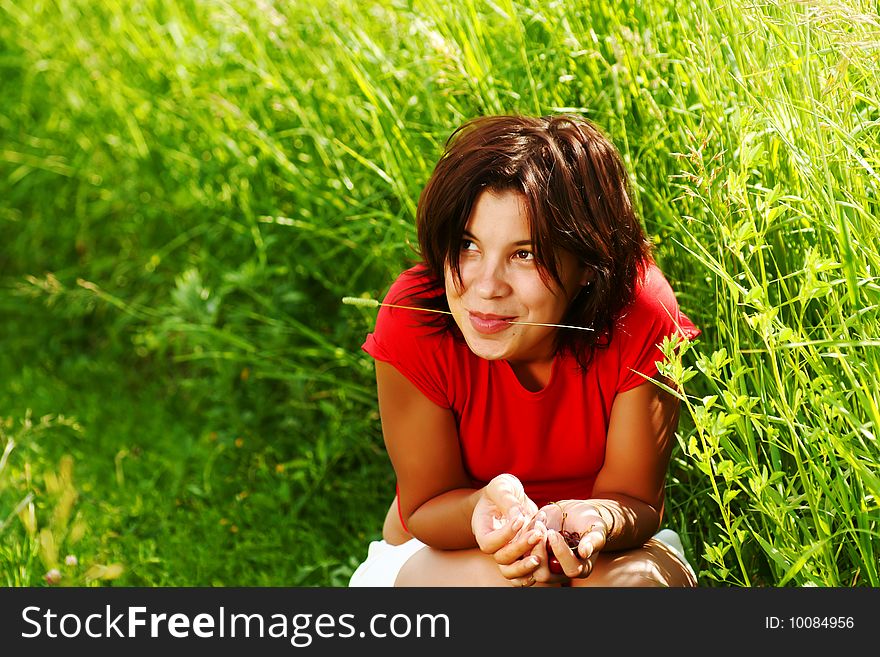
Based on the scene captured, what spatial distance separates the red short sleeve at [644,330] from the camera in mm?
Result: 1950

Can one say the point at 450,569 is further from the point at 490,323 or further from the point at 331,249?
the point at 331,249

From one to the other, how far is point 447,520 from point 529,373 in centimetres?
31

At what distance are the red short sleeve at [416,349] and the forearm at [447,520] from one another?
180 mm

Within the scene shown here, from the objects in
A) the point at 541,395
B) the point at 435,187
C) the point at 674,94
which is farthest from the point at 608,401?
the point at 674,94

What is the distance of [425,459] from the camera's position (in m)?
2.05

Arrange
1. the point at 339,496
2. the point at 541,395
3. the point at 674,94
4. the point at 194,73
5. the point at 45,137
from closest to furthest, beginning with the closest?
the point at 541,395 < the point at 674,94 < the point at 339,496 < the point at 194,73 < the point at 45,137

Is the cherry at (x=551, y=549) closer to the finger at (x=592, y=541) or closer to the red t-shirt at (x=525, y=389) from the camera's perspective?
the finger at (x=592, y=541)

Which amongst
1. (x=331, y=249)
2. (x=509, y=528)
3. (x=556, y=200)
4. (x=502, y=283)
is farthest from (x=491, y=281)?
(x=331, y=249)

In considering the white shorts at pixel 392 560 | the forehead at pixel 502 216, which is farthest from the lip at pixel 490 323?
the white shorts at pixel 392 560

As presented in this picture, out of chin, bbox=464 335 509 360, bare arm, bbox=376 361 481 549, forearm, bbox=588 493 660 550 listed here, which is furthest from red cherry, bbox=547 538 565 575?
chin, bbox=464 335 509 360

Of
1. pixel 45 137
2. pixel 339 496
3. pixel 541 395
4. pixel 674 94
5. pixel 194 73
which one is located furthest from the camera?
pixel 45 137

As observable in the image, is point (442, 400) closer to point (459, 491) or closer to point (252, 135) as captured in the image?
point (459, 491)

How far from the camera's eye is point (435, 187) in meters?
Result: 1.88

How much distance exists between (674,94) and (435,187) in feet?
2.02
